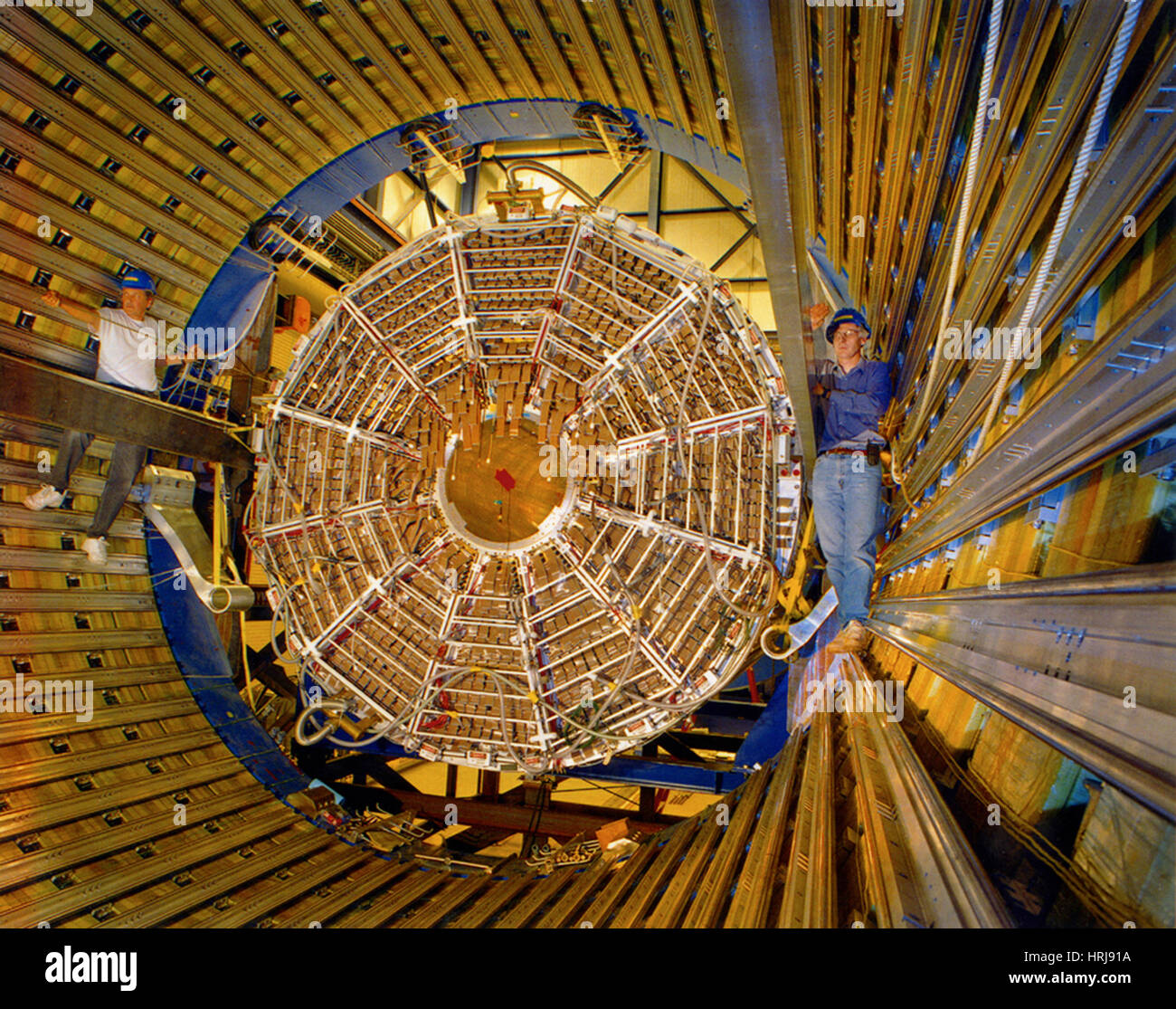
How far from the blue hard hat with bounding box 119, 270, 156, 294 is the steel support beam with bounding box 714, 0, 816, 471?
5311mm

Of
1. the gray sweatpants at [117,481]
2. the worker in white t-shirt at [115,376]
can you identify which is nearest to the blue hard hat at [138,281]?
the worker in white t-shirt at [115,376]

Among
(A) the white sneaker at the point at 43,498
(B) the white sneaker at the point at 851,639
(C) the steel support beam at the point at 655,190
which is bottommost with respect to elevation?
(B) the white sneaker at the point at 851,639

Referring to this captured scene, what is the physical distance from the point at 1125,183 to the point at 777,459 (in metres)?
3.58

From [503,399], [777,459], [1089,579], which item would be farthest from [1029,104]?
[503,399]

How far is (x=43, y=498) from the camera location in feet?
18.8

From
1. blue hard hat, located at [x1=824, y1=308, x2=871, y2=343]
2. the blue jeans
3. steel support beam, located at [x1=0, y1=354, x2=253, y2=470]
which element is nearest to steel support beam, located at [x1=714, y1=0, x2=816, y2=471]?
blue hard hat, located at [x1=824, y1=308, x2=871, y2=343]

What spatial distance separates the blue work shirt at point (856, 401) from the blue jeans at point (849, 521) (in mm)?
159

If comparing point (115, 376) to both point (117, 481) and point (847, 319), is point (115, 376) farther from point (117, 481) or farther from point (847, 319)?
point (847, 319)

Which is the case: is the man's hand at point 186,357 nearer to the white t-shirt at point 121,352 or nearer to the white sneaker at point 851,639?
the white t-shirt at point 121,352

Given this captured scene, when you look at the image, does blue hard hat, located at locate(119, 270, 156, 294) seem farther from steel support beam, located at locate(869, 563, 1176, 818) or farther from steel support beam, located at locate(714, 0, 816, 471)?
steel support beam, located at locate(869, 563, 1176, 818)

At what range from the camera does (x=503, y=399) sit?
6262 millimetres

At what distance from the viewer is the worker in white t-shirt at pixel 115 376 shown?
573cm

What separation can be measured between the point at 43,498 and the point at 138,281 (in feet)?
6.37

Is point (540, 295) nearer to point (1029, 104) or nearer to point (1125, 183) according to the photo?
point (1029, 104)
